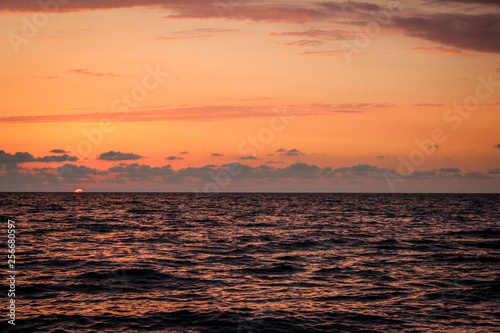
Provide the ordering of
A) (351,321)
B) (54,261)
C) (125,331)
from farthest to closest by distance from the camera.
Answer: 1. (54,261)
2. (351,321)
3. (125,331)

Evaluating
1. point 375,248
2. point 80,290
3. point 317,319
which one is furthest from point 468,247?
point 80,290

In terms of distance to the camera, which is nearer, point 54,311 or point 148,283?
point 54,311

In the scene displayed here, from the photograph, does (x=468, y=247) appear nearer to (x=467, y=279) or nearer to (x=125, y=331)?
(x=467, y=279)

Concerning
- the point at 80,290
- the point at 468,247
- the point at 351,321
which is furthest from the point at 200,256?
the point at 468,247

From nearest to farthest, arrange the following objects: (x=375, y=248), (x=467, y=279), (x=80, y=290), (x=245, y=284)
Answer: (x=80, y=290) < (x=245, y=284) < (x=467, y=279) < (x=375, y=248)

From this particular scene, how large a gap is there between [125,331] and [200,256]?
56.7 feet

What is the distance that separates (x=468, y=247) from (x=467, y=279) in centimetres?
1537

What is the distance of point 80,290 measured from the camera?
2423 centimetres

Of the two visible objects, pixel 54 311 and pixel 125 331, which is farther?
pixel 54 311

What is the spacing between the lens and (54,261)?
104ft

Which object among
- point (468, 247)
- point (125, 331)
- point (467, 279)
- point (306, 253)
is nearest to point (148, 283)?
point (125, 331)

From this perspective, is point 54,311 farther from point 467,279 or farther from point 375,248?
point 375,248

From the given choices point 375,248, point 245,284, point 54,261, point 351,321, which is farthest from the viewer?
point 375,248

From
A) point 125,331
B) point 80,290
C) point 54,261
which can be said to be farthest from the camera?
point 54,261
